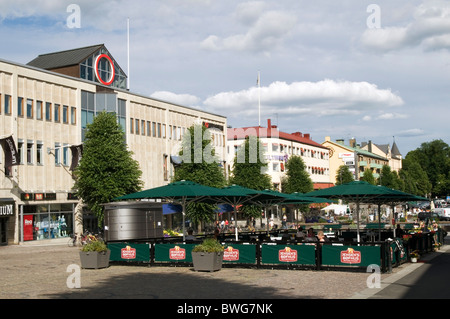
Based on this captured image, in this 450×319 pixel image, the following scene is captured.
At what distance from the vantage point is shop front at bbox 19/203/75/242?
41156 mm

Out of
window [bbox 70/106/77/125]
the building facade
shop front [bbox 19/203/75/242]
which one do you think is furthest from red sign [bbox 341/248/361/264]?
the building facade

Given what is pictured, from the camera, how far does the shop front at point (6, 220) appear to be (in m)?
38.5

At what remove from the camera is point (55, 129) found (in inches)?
1757

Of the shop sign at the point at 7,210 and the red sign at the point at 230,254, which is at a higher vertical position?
the shop sign at the point at 7,210

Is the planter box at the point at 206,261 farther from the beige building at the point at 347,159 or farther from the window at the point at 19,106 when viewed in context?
the beige building at the point at 347,159

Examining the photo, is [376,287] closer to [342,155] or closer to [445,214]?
[445,214]

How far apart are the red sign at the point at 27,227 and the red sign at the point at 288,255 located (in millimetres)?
27079

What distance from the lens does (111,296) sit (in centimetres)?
1353

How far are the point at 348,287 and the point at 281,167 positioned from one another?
259 feet

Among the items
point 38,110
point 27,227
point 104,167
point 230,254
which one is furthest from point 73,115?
point 230,254

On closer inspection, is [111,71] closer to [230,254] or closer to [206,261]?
[230,254]

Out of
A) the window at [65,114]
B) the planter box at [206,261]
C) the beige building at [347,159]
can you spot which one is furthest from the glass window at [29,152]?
the beige building at [347,159]
